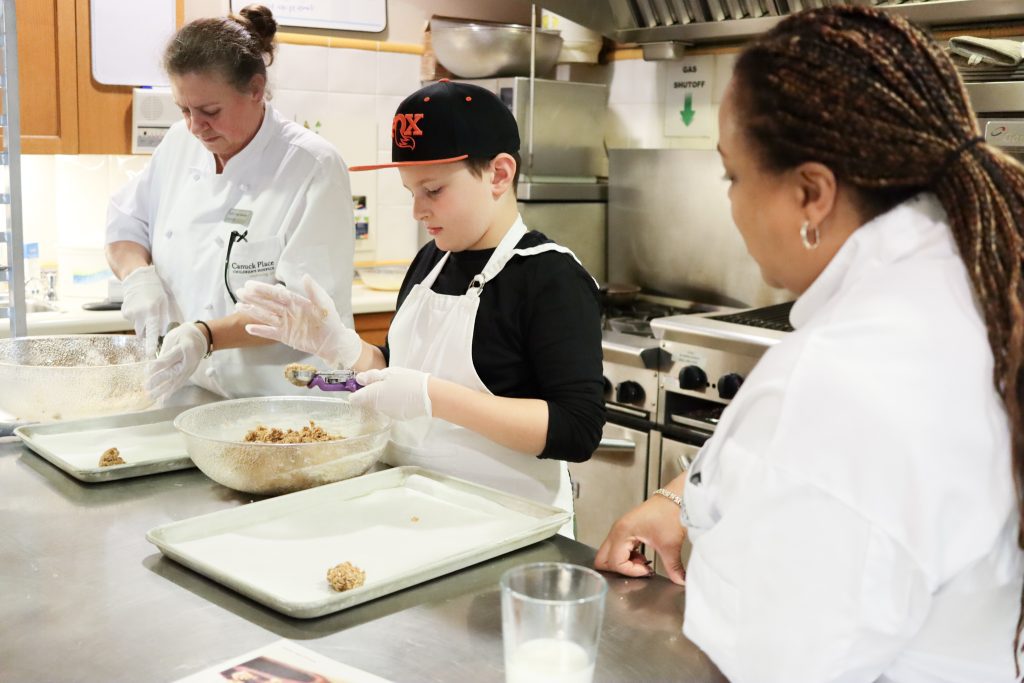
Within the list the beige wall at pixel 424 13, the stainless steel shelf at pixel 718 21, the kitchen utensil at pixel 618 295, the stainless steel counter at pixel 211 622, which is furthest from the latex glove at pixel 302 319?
the beige wall at pixel 424 13

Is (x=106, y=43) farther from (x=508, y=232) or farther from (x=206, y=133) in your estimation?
(x=508, y=232)

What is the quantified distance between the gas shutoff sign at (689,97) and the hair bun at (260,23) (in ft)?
5.64

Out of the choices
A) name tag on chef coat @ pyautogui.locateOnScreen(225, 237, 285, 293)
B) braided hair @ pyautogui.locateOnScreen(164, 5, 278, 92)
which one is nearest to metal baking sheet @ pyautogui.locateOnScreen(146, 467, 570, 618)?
name tag on chef coat @ pyautogui.locateOnScreen(225, 237, 285, 293)

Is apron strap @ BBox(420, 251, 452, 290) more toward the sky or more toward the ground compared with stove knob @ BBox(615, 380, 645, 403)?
more toward the sky

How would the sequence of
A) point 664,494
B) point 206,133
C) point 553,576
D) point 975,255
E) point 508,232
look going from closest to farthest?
point 975,255 < point 553,576 < point 664,494 < point 508,232 < point 206,133

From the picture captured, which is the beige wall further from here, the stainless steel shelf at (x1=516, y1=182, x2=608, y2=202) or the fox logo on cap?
the fox logo on cap

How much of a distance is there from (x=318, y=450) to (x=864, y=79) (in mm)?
950

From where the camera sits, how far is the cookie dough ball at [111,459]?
162 centimetres

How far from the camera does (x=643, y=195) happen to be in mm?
3783

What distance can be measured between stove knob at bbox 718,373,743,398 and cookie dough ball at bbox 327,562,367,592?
1.80m

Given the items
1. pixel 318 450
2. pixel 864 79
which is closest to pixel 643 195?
pixel 318 450

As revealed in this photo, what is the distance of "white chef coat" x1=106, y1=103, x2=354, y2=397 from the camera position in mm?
2357

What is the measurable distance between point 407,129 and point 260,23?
1.02m

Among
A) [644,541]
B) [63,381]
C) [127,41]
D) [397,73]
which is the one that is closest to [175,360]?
[63,381]
